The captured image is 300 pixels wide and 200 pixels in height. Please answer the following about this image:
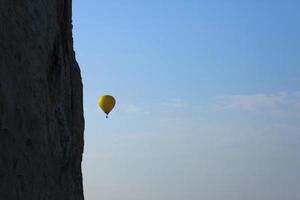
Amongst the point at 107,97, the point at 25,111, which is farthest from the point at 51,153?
the point at 107,97

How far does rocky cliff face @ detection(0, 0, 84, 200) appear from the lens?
13.0m

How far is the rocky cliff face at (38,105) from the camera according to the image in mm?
13039

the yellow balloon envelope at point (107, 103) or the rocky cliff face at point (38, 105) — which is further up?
the yellow balloon envelope at point (107, 103)

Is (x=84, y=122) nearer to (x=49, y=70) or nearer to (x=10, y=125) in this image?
(x=49, y=70)

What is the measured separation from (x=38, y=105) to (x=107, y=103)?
26016mm

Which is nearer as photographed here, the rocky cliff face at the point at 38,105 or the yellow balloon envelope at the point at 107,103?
the rocky cliff face at the point at 38,105

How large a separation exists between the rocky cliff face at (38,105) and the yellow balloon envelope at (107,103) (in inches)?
890

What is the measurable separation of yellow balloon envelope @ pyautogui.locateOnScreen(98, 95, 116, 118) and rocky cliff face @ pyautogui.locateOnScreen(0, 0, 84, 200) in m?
22.6

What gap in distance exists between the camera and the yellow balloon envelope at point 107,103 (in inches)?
1592

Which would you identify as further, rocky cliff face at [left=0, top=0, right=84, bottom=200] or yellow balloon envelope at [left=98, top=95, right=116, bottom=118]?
yellow balloon envelope at [left=98, top=95, right=116, bottom=118]

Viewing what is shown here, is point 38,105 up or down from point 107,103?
down

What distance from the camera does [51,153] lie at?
15.0 m

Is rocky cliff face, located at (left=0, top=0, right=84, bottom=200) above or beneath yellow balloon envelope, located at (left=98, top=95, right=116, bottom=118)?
beneath

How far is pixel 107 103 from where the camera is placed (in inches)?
1592
